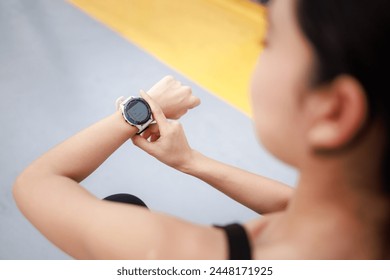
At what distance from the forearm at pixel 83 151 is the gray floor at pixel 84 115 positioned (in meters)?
0.75

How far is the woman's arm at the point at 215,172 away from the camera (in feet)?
3.33

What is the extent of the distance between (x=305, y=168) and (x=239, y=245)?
0.19 meters

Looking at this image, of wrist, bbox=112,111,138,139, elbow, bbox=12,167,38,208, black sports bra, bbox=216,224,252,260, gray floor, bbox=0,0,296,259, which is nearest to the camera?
black sports bra, bbox=216,224,252,260

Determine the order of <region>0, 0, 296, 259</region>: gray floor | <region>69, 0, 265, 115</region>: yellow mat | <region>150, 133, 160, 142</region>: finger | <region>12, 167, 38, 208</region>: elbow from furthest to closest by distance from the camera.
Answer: <region>69, 0, 265, 115</region>: yellow mat, <region>0, 0, 296, 259</region>: gray floor, <region>150, 133, 160, 142</region>: finger, <region>12, 167, 38, 208</region>: elbow

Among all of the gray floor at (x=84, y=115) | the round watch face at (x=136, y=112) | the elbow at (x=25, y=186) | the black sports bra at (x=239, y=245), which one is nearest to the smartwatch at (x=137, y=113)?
the round watch face at (x=136, y=112)

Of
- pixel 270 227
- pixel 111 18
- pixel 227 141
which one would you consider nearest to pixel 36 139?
pixel 227 141

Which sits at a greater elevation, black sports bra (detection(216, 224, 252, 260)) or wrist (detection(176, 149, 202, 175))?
black sports bra (detection(216, 224, 252, 260))

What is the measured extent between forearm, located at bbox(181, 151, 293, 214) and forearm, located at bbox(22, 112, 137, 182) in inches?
9.2

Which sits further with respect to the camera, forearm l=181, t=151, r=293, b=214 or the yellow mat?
the yellow mat

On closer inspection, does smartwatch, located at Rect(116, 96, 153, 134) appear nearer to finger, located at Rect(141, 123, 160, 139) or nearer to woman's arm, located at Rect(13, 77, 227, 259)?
finger, located at Rect(141, 123, 160, 139)

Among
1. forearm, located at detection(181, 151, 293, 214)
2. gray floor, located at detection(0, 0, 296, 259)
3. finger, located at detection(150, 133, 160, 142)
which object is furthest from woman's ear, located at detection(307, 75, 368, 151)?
gray floor, located at detection(0, 0, 296, 259)

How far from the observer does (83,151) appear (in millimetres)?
910

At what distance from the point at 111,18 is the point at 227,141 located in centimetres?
135

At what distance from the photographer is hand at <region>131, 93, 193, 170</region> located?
101 centimetres
